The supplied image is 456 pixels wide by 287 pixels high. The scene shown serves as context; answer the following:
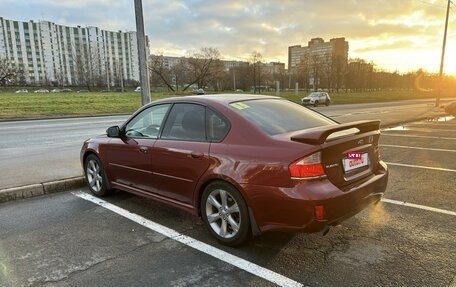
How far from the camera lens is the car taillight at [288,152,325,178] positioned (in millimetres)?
3078

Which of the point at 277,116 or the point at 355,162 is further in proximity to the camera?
the point at 277,116

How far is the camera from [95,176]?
545cm

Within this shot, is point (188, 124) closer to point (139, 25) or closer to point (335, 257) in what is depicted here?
point (335, 257)

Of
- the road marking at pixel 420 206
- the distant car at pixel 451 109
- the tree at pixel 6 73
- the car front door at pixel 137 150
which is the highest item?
the tree at pixel 6 73

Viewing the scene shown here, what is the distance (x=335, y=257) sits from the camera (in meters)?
Answer: 3.38

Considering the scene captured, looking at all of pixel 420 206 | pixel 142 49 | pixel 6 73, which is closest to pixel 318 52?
pixel 6 73

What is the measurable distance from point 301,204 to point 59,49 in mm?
140698

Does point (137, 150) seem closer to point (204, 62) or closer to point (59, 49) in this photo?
point (204, 62)

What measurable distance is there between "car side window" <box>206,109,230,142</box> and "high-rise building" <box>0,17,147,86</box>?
115224 millimetres

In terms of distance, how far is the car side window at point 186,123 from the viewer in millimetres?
3914

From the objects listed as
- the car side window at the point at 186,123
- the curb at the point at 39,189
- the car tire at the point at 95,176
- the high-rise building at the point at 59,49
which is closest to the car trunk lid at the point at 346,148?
the car side window at the point at 186,123

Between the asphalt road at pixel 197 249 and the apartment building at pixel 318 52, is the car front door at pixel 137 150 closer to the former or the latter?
the asphalt road at pixel 197 249

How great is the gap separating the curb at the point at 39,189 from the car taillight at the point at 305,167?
4.21 m

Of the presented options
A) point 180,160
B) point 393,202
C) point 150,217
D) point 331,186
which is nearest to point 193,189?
point 180,160
